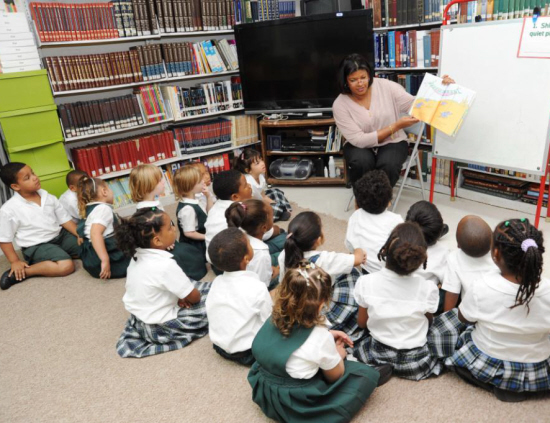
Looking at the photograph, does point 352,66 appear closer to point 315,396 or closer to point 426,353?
point 426,353

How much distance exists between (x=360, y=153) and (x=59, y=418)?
7.97 feet

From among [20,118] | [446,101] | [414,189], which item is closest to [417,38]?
[446,101]

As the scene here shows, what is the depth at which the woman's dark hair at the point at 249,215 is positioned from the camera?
2.19m

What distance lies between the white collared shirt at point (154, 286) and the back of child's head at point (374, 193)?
0.89 metres

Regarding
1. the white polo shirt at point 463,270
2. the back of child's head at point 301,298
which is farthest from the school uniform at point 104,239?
the white polo shirt at point 463,270

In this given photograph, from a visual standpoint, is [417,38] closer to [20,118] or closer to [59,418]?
[20,118]

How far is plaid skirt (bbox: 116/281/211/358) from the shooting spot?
210 centimetres

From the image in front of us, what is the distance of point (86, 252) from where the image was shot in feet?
9.33

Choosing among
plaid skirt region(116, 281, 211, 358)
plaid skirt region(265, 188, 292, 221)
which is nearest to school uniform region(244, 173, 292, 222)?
plaid skirt region(265, 188, 292, 221)

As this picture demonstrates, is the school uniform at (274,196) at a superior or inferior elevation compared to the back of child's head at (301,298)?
inferior

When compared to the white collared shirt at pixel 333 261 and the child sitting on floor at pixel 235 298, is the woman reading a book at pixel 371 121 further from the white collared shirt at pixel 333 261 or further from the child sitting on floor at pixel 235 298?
the child sitting on floor at pixel 235 298

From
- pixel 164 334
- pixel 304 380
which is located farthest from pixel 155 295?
pixel 304 380

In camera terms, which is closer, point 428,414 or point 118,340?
point 428,414

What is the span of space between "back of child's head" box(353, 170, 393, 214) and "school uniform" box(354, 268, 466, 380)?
522 mm
